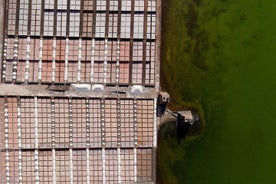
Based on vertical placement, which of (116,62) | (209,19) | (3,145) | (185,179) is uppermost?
(209,19)

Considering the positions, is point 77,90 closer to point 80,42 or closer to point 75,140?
point 80,42

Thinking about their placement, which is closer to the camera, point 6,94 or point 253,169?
point 6,94

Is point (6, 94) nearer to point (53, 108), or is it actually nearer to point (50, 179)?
point (53, 108)

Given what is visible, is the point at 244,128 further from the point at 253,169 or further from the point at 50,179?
the point at 50,179

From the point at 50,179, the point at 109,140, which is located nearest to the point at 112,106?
the point at 109,140

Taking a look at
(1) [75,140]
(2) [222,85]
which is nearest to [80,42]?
(1) [75,140]

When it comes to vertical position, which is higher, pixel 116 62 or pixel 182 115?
pixel 116 62

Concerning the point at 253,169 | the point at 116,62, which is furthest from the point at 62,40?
the point at 253,169
